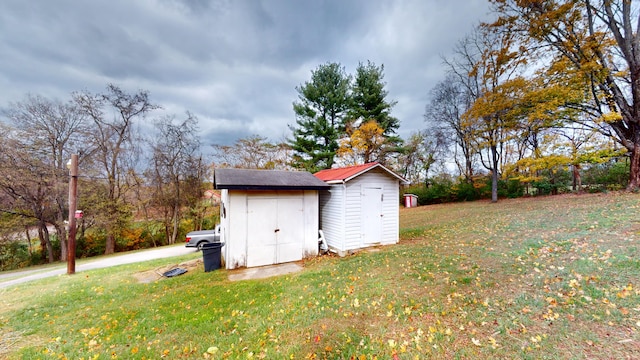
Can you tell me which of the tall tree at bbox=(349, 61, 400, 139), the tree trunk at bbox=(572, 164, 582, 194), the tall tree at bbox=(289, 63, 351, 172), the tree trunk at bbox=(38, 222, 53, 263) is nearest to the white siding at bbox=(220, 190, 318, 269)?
the tall tree at bbox=(289, 63, 351, 172)

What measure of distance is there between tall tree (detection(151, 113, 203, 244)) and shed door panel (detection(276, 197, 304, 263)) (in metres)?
12.6

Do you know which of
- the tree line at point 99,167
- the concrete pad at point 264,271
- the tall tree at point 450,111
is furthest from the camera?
the tall tree at point 450,111

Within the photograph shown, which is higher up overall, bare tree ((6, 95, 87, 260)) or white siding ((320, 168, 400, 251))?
bare tree ((6, 95, 87, 260))

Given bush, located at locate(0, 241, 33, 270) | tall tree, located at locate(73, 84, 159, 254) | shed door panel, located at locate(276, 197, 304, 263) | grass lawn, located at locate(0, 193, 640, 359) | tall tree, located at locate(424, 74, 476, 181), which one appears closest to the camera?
grass lawn, located at locate(0, 193, 640, 359)

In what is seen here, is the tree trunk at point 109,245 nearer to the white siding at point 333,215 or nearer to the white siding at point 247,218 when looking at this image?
the white siding at point 247,218

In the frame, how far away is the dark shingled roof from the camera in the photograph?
19.7 ft

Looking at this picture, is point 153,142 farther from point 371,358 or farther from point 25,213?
point 371,358

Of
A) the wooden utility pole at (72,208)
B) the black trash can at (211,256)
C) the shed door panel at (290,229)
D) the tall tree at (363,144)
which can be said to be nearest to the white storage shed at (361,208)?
the shed door panel at (290,229)

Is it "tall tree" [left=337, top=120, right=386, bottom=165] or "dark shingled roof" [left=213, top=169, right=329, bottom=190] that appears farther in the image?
"tall tree" [left=337, top=120, right=386, bottom=165]

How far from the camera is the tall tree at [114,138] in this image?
520 inches

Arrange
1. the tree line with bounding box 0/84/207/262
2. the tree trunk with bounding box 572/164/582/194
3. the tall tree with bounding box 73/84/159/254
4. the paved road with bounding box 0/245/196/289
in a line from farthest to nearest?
the tree trunk with bounding box 572/164/582/194 < the tall tree with bounding box 73/84/159/254 < the tree line with bounding box 0/84/207/262 < the paved road with bounding box 0/245/196/289

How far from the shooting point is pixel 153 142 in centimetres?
1553

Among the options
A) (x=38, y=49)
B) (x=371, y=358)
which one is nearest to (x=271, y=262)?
(x=371, y=358)

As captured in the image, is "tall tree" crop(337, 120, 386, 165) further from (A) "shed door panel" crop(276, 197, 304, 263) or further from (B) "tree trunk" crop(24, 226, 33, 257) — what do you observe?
(B) "tree trunk" crop(24, 226, 33, 257)
